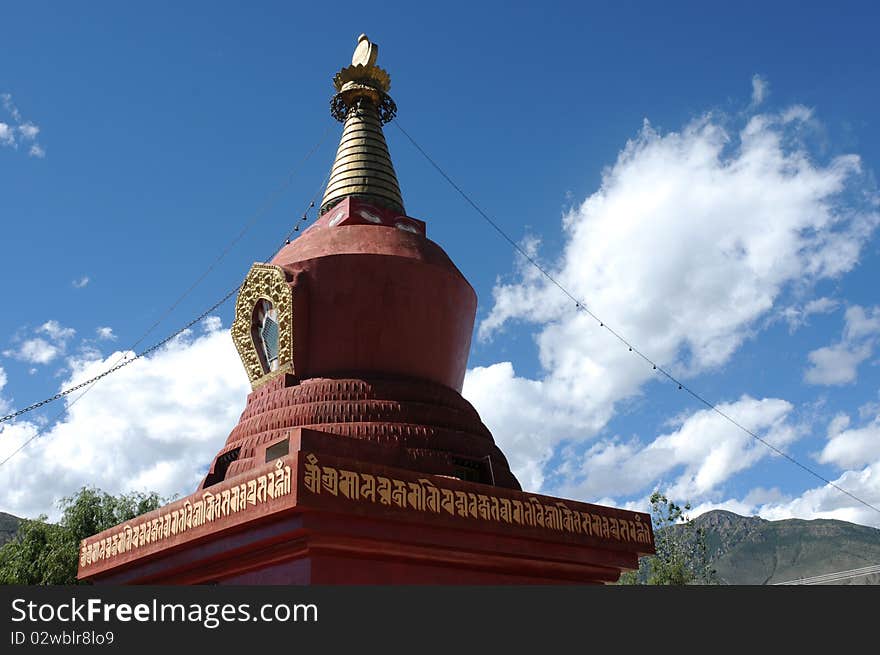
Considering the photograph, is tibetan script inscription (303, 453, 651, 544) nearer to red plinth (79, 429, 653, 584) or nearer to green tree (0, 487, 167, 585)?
red plinth (79, 429, 653, 584)

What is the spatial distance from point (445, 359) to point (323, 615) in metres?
5.82

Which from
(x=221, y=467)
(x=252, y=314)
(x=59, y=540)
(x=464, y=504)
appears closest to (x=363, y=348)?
(x=252, y=314)

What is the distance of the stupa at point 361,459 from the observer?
923 centimetres

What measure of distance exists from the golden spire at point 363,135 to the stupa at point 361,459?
5cm

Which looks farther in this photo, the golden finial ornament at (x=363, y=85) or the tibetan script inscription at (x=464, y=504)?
the golden finial ornament at (x=363, y=85)

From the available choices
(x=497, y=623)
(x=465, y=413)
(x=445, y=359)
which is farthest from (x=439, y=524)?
(x=445, y=359)

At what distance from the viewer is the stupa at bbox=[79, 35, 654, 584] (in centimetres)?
923

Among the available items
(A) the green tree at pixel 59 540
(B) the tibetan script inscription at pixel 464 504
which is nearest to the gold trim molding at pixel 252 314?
(B) the tibetan script inscription at pixel 464 504

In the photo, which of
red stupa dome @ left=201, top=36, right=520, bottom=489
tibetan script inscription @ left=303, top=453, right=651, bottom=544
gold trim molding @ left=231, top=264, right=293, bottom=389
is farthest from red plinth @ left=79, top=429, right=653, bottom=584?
gold trim molding @ left=231, top=264, right=293, bottom=389

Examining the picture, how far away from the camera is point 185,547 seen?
10.3 metres

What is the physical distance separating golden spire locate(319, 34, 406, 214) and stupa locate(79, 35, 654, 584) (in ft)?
0.17

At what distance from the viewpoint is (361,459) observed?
1049 centimetres

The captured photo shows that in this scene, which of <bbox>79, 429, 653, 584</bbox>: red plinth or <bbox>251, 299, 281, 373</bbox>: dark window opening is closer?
<bbox>79, 429, 653, 584</bbox>: red plinth

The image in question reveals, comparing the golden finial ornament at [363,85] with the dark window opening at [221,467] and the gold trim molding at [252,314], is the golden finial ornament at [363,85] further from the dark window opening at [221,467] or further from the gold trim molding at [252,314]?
the dark window opening at [221,467]
